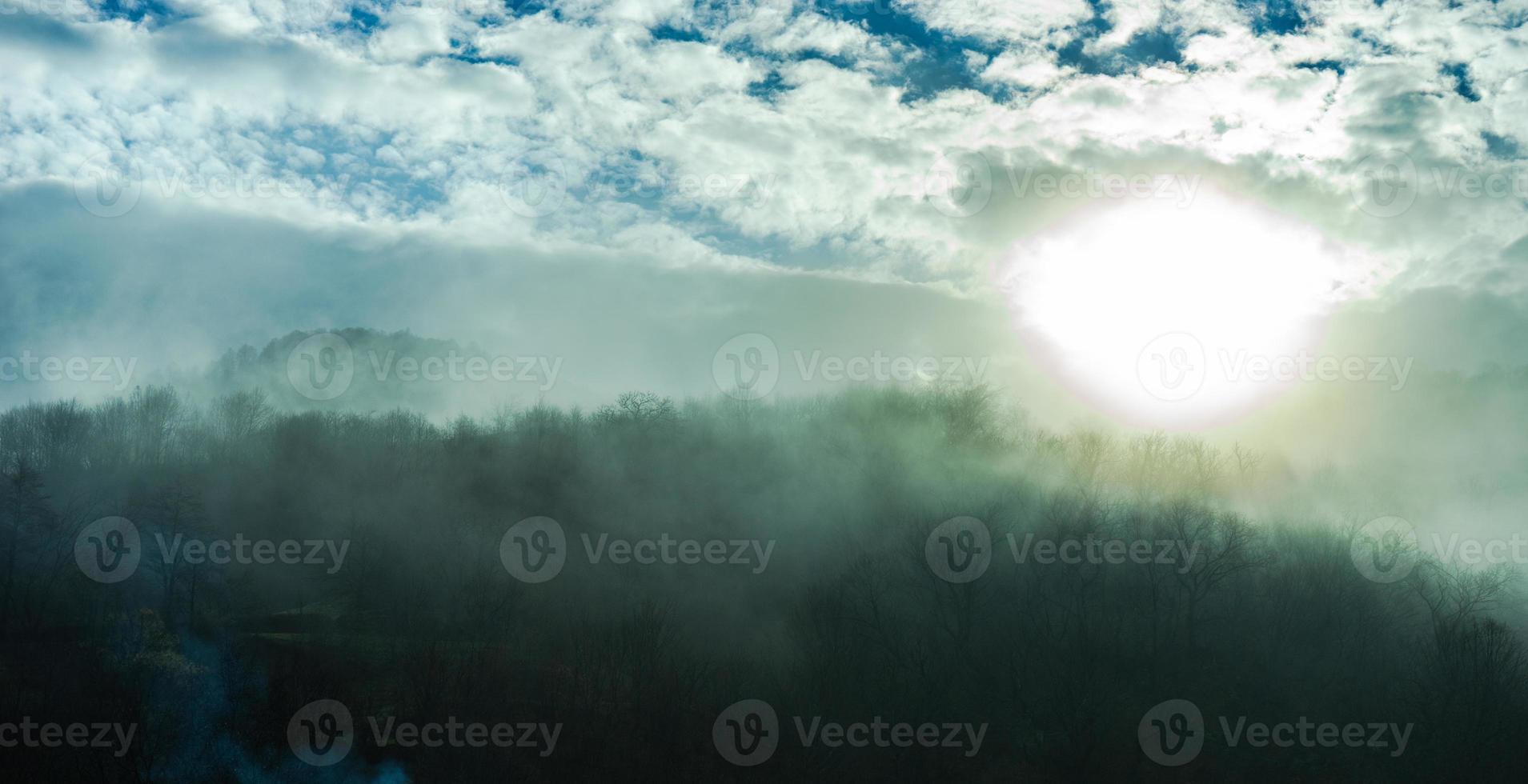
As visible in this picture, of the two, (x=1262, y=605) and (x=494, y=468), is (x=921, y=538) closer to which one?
(x=1262, y=605)

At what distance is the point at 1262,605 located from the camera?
221 feet

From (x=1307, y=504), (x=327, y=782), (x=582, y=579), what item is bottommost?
(x=327, y=782)

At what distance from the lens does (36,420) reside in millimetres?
95188

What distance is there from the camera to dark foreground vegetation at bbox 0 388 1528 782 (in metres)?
49.6

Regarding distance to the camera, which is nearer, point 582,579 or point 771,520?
point 582,579

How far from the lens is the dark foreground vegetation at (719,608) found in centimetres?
4959

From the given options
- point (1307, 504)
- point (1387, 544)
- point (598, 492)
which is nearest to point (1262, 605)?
point (1387, 544)

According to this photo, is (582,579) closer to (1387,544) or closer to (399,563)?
(399,563)

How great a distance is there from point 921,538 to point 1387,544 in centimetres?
3318

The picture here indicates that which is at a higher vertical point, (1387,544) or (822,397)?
(822,397)

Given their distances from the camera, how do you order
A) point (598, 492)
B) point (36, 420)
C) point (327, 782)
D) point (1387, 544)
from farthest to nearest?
point (36, 420), point (598, 492), point (1387, 544), point (327, 782)

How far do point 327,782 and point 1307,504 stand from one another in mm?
72453

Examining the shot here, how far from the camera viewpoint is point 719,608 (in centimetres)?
7006

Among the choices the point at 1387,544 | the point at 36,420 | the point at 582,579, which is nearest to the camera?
the point at 1387,544
